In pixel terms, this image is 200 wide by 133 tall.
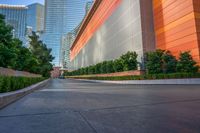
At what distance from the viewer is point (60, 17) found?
170 m

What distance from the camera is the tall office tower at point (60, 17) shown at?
166 meters

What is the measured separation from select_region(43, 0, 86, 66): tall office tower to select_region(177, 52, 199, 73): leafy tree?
510 feet

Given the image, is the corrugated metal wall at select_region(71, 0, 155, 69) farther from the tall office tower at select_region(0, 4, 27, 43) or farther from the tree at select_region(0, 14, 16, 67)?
the tall office tower at select_region(0, 4, 27, 43)

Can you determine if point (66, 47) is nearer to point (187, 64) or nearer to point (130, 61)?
point (130, 61)

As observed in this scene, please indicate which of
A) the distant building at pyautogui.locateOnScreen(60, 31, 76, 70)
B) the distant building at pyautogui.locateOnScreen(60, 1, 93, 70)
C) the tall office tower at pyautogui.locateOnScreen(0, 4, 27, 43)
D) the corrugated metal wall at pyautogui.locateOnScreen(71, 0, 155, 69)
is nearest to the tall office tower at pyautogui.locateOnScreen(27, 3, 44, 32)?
the distant building at pyautogui.locateOnScreen(60, 31, 76, 70)

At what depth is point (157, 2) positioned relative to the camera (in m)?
28.4

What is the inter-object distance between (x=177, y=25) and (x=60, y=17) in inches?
6262

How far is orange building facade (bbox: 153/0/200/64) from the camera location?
21406 millimetres

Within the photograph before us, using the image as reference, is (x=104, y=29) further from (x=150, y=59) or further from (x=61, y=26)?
(x=61, y=26)

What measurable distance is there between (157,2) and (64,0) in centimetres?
15385

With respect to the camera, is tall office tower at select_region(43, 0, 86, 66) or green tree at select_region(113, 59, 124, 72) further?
tall office tower at select_region(43, 0, 86, 66)

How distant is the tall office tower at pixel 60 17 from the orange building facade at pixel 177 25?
484 ft

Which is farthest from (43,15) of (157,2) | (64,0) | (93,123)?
(93,123)

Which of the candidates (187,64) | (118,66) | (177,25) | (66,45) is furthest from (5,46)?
(66,45)
